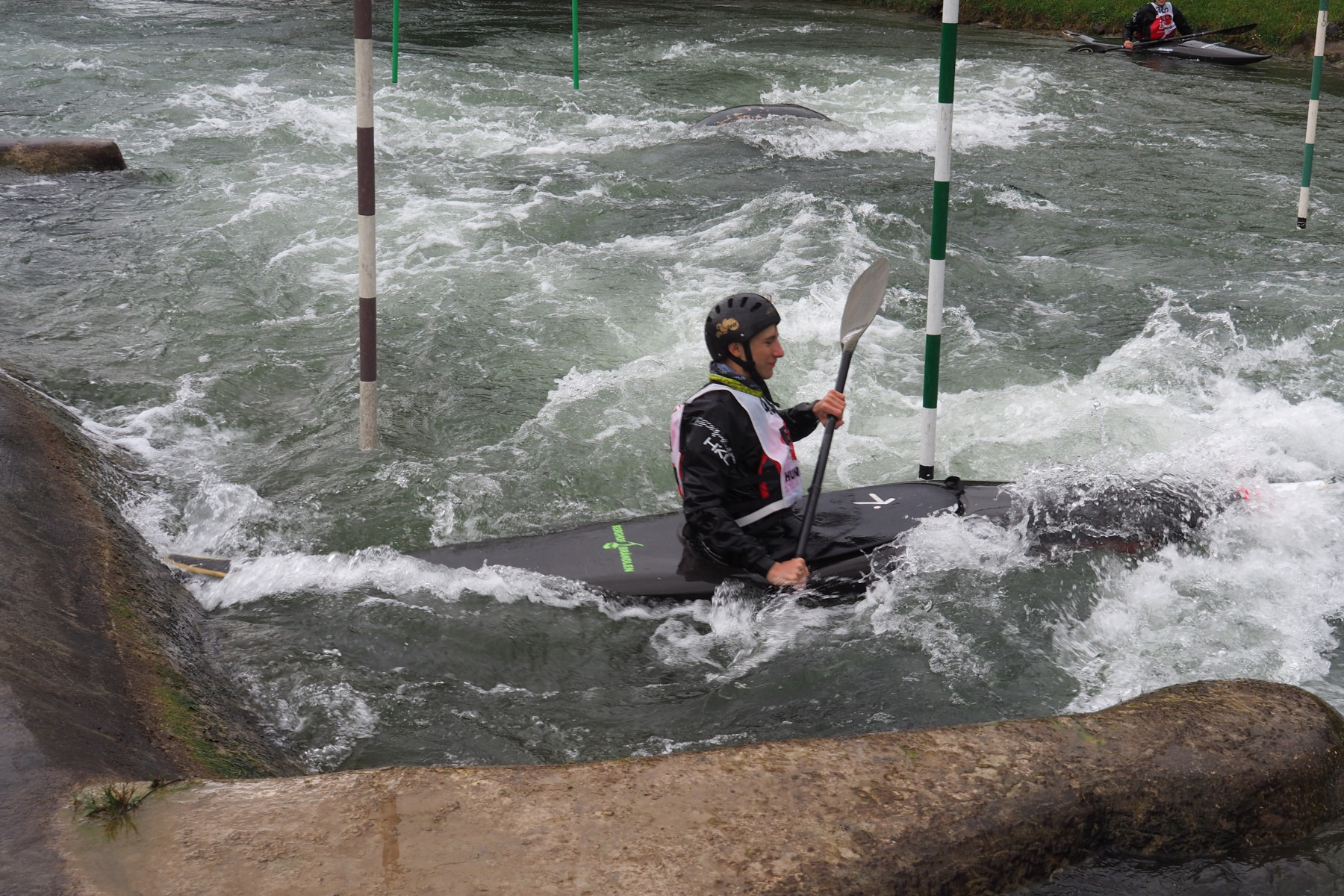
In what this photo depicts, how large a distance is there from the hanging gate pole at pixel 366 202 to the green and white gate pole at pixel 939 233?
1.96 metres

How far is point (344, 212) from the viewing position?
8422 mm

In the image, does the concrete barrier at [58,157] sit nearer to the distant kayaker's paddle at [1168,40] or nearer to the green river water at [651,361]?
the green river water at [651,361]

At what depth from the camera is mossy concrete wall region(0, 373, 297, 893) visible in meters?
2.27

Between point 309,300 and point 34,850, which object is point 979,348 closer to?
point 309,300

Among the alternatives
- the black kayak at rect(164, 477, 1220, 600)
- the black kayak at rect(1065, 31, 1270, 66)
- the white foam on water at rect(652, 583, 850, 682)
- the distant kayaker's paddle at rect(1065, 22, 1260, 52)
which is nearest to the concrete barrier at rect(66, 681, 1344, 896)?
the white foam on water at rect(652, 583, 850, 682)

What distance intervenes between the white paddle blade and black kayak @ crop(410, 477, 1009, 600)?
557 mm

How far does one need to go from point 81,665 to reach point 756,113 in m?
9.33

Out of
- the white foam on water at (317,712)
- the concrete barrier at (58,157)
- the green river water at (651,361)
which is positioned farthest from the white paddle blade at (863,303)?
the concrete barrier at (58,157)

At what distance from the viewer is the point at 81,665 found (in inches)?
109

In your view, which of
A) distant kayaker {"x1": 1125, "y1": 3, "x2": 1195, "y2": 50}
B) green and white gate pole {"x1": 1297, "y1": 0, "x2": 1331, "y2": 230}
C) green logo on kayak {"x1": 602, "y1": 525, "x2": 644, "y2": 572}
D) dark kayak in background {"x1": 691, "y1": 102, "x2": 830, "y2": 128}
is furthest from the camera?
distant kayaker {"x1": 1125, "y1": 3, "x2": 1195, "y2": 50}

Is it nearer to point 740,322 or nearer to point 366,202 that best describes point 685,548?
point 740,322

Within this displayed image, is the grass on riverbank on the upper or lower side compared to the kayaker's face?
upper

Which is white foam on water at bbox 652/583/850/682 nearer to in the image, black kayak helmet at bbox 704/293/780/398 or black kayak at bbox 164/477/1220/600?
black kayak at bbox 164/477/1220/600

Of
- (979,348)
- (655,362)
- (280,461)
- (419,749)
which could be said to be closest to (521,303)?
(655,362)
